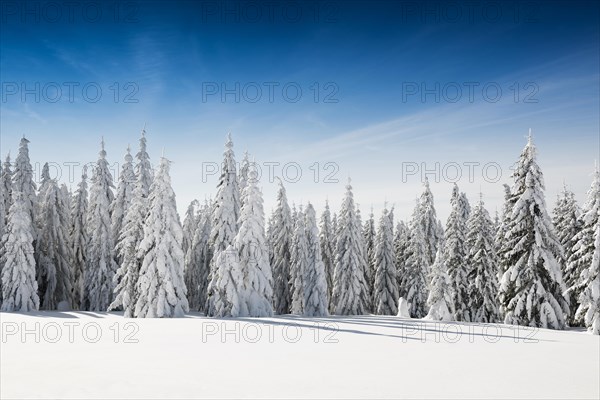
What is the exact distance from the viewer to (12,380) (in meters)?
11.9

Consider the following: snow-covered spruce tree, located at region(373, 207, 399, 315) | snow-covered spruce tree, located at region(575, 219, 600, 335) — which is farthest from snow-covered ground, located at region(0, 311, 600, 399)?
snow-covered spruce tree, located at region(373, 207, 399, 315)

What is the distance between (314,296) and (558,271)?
23.2m

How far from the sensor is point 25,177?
156 feet

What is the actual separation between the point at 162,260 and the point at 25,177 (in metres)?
22.7

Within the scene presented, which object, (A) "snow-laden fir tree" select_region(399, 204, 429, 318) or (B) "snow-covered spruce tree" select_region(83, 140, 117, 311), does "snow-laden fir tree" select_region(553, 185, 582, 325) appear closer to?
(A) "snow-laden fir tree" select_region(399, 204, 429, 318)

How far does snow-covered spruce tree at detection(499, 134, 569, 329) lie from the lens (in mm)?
29016

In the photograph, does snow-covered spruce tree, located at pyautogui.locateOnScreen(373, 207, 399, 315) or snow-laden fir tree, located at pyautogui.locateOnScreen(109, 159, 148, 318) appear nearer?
snow-laden fir tree, located at pyautogui.locateOnScreen(109, 159, 148, 318)

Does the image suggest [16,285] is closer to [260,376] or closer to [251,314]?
[251,314]

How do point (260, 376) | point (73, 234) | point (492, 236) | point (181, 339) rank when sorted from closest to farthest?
point (260, 376), point (181, 339), point (492, 236), point (73, 234)

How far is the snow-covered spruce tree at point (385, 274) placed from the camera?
5328 cm

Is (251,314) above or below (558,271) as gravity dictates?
below

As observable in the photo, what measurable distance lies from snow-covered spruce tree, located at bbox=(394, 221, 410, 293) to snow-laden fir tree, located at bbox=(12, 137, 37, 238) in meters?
40.9

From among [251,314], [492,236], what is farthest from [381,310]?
[251,314]

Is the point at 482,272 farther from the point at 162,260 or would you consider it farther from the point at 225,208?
the point at 162,260
